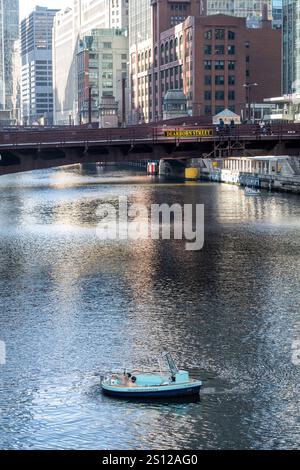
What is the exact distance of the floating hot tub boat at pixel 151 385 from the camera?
143ft

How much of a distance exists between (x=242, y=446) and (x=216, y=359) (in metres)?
11.0

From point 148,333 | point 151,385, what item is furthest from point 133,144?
point 151,385

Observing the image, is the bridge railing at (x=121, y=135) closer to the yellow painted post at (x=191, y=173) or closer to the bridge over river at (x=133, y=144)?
the bridge over river at (x=133, y=144)

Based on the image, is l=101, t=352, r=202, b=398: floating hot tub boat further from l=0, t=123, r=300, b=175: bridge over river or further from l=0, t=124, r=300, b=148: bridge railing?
l=0, t=124, r=300, b=148: bridge railing

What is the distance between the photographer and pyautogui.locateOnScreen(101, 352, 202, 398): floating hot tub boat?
4369 centimetres

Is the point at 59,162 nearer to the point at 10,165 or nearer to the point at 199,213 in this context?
the point at 10,165

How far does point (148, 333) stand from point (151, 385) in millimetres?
10620

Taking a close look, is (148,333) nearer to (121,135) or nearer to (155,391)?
(155,391)

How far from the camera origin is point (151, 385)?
145 feet

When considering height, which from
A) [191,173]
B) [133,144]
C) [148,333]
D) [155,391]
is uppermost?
[133,144]

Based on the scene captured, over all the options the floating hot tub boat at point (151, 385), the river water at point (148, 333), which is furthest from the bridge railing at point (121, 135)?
the floating hot tub boat at point (151, 385)

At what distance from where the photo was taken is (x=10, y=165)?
110 meters

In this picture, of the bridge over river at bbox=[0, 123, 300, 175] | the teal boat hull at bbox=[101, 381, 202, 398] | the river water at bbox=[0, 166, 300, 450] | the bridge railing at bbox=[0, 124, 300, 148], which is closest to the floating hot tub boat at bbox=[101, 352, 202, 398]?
the teal boat hull at bbox=[101, 381, 202, 398]

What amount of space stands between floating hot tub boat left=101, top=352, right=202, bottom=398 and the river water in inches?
21.9
